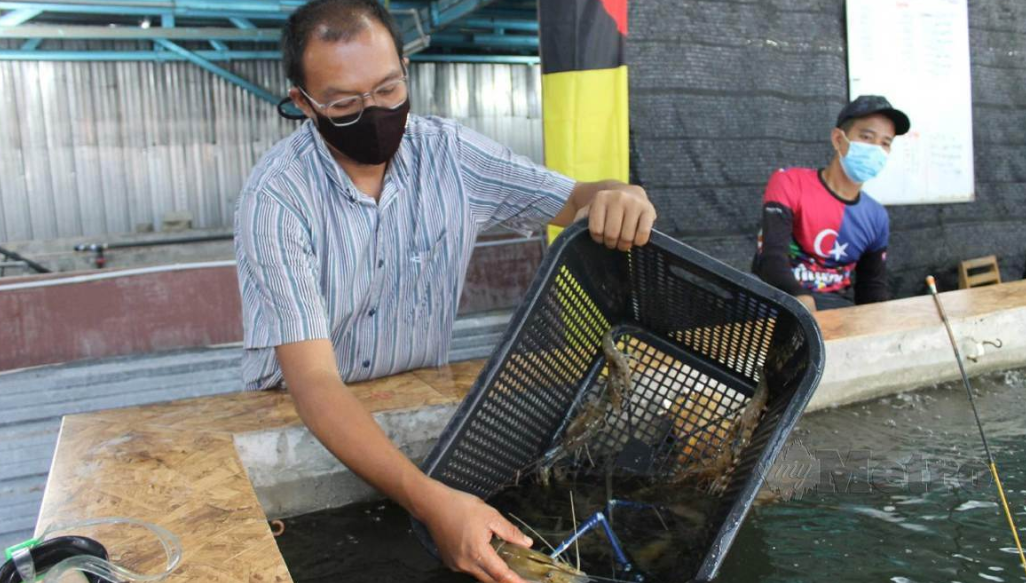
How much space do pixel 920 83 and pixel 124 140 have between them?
10.6m

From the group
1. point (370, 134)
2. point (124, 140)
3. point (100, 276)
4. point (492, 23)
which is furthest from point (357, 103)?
point (124, 140)

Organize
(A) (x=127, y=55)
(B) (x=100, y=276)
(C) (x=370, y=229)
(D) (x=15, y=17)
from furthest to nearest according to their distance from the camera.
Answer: (A) (x=127, y=55)
(D) (x=15, y=17)
(B) (x=100, y=276)
(C) (x=370, y=229)

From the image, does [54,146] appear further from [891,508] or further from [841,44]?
[891,508]

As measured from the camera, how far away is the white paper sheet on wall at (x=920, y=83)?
492 cm

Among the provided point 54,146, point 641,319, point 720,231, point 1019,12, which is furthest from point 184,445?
point 54,146

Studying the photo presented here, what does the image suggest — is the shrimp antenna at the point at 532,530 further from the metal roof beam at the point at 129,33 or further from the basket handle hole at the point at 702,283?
Result: the metal roof beam at the point at 129,33

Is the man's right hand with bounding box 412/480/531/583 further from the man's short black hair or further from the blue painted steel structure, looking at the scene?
the blue painted steel structure

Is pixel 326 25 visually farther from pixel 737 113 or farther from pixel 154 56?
pixel 154 56

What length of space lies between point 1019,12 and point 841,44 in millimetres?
1962

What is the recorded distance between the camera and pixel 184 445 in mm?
1764

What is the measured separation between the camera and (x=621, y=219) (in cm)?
160

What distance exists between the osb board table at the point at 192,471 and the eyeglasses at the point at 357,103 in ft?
2.34

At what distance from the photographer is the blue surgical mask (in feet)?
12.1

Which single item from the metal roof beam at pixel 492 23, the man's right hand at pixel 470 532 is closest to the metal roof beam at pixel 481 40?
the metal roof beam at pixel 492 23
